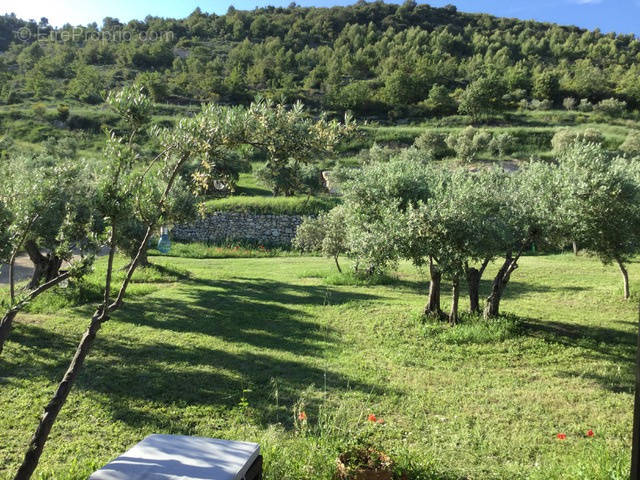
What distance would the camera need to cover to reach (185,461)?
149 inches

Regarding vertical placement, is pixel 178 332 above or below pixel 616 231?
below

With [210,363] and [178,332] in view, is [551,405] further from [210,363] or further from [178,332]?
[178,332]

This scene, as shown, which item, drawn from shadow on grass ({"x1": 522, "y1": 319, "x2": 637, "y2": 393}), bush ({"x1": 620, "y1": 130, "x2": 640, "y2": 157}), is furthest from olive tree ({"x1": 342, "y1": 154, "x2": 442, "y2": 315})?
bush ({"x1": 620, "y1": 130, "x2": 640, "y2": 157})

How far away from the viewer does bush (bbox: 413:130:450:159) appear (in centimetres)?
5178

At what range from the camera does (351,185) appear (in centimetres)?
1404

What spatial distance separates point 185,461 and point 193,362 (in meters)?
6.81

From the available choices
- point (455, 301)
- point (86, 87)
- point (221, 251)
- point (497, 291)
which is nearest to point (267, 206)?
point (221, 251)

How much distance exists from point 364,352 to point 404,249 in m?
2.94

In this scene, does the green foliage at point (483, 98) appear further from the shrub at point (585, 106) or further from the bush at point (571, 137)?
the bush at point (571, 137)

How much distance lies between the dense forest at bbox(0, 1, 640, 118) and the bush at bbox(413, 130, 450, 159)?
1564cm

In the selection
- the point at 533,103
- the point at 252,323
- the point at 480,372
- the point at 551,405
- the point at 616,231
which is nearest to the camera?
the point at 551,405

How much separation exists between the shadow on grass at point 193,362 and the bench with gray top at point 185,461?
318 centimetres

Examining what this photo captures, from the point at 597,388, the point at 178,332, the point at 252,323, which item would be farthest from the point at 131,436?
the point at 597,388

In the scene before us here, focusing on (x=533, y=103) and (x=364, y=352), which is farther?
(x=533, y=103)
